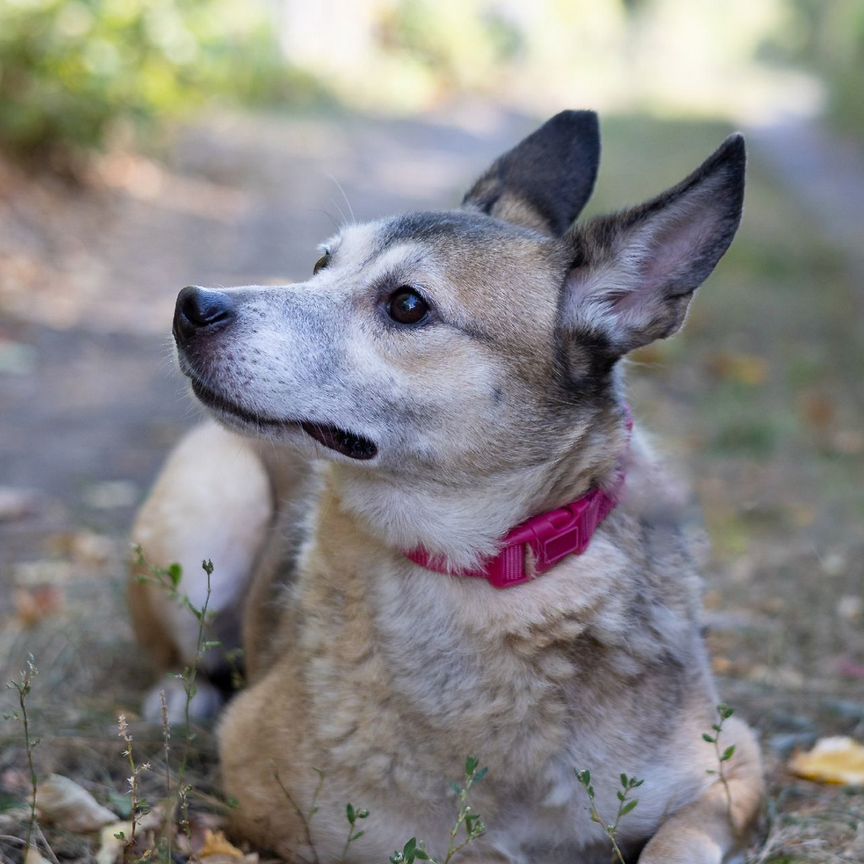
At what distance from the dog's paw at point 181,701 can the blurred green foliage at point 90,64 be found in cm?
726

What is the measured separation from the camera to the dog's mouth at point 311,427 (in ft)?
9.28

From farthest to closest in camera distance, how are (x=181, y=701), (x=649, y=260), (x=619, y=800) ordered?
(x=181, y=701) < (x=649, y=260) < (x=619, y=800)

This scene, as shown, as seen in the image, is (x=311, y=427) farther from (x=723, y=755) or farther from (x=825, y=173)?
(x=825, y=173)

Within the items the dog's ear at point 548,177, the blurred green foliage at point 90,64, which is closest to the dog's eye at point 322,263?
the dog's ear at point 548,177

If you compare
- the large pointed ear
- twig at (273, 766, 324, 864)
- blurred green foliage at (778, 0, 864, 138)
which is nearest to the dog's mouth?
the large pointed ear

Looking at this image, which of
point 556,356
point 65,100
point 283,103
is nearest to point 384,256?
point 556,356

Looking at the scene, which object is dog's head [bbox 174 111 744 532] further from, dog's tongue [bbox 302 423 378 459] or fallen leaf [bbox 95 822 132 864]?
fallen leaf [bbox 95 822 132 864]

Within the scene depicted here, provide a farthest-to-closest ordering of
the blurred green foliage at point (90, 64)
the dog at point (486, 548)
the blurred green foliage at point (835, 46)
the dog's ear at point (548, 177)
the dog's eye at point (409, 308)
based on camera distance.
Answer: the blurred green foliage at point (835, 46), the blurred green foliage at point (90, 64), the dog's ear at point (548, 177), the dog's eye at point (409, 308), the dog at point (486, 548)

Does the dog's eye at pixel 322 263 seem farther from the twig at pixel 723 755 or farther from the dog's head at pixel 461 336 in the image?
the twig at pixel 723 755

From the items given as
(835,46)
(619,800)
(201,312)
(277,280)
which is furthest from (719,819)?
(835,46)

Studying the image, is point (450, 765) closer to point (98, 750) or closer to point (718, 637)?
point (98, 750)

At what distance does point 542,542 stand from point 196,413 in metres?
1.30

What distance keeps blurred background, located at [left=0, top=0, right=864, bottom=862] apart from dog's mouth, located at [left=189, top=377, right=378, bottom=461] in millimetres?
256

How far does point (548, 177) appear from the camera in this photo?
3.61m
